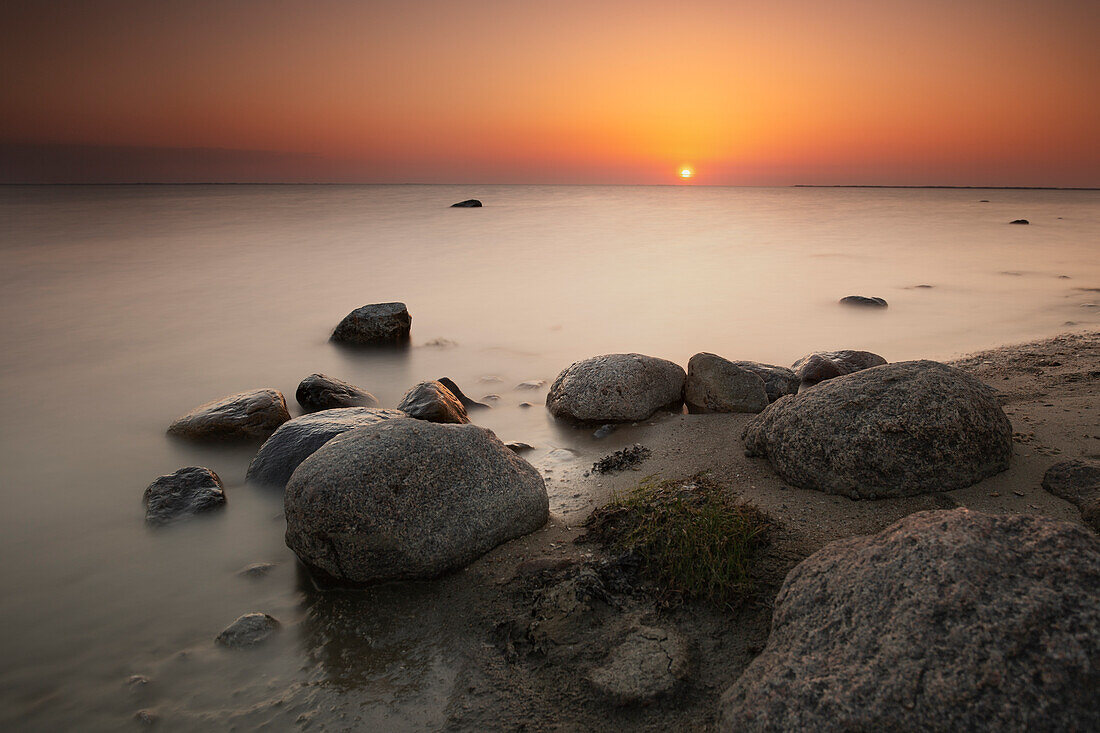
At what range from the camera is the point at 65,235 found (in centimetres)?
Result: 2636

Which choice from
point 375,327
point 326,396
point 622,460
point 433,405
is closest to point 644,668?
point 622,460

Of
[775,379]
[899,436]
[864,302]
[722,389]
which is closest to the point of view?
[899,436]

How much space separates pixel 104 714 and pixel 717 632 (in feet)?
10.3

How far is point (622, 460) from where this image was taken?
18.2 feet

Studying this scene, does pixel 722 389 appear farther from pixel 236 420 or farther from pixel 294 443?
pixel 236 420

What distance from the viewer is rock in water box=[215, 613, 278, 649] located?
3.70 metres

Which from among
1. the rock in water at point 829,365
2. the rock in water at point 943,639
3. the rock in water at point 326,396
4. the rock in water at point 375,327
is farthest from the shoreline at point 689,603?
the rock in water at point 375,327

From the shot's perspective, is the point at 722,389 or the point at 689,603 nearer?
the point at 689,603

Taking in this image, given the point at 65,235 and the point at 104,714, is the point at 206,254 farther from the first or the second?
the point at 104,714

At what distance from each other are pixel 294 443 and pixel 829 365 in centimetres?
593

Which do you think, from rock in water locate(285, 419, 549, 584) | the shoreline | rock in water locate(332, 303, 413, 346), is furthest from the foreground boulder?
rock in water locate(332, 303, 413, 346)

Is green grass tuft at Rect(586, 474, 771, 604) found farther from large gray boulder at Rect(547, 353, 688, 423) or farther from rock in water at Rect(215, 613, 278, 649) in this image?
large gray boulder at Rect(547, 353, 688, 423)

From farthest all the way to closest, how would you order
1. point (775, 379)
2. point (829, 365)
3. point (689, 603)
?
point (829, 365), point (775, 379), point (689, 603)

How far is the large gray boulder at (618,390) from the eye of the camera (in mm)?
6637
